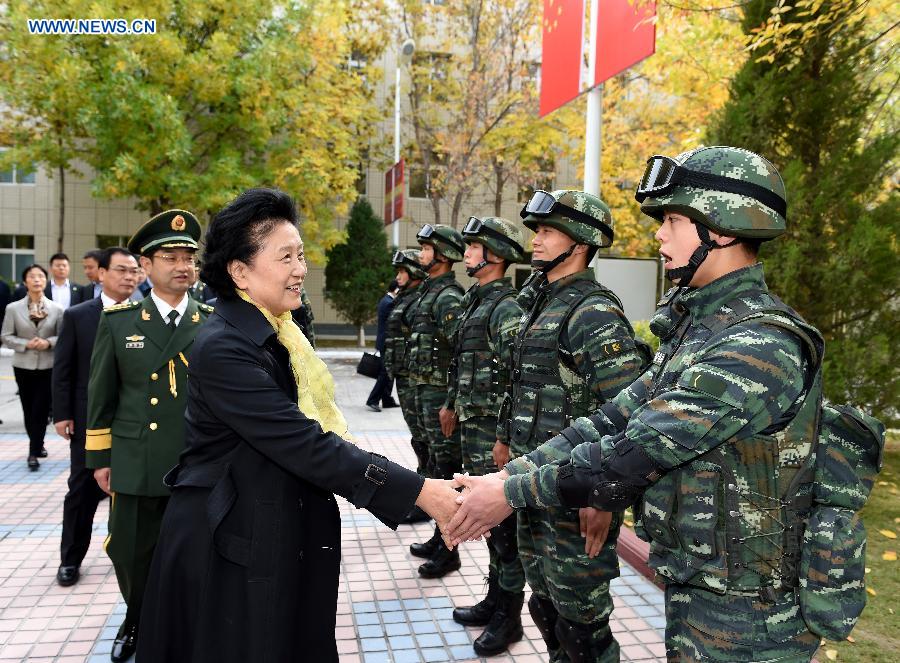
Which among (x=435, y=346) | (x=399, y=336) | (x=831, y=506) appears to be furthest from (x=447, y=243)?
(x=831, y=506)

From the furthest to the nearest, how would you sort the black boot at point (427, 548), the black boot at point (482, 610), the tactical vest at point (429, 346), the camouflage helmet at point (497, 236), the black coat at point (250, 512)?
the tactical vest at point (429, 346), the black boot at point (427, 548), the camouflage helmet at point (497, 236), the black boot at point (482, 610), the black coat at point (250, 512)

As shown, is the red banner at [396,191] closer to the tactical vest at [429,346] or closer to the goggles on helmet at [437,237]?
the goggles on helmet at [437,237]

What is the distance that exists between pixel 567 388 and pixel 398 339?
3.50 m

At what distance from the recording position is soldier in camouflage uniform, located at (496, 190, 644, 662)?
10.3ft

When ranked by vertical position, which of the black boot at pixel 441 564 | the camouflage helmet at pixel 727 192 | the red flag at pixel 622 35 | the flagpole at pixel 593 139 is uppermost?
the red flag at pixel 622 35

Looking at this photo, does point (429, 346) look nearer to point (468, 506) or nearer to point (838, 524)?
point (468, 506)

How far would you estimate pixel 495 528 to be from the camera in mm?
4137

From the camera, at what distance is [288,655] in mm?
2324

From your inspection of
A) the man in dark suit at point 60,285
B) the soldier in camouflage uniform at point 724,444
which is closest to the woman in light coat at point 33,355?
the man in dark suit at point 60,285

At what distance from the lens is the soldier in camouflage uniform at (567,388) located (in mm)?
3139

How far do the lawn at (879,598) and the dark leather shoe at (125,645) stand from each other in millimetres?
3873

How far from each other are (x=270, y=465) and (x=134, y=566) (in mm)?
1813

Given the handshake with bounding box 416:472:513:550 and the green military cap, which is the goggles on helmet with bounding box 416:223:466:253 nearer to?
the green military cap

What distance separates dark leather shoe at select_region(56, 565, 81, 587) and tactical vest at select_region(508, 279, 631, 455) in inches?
130
